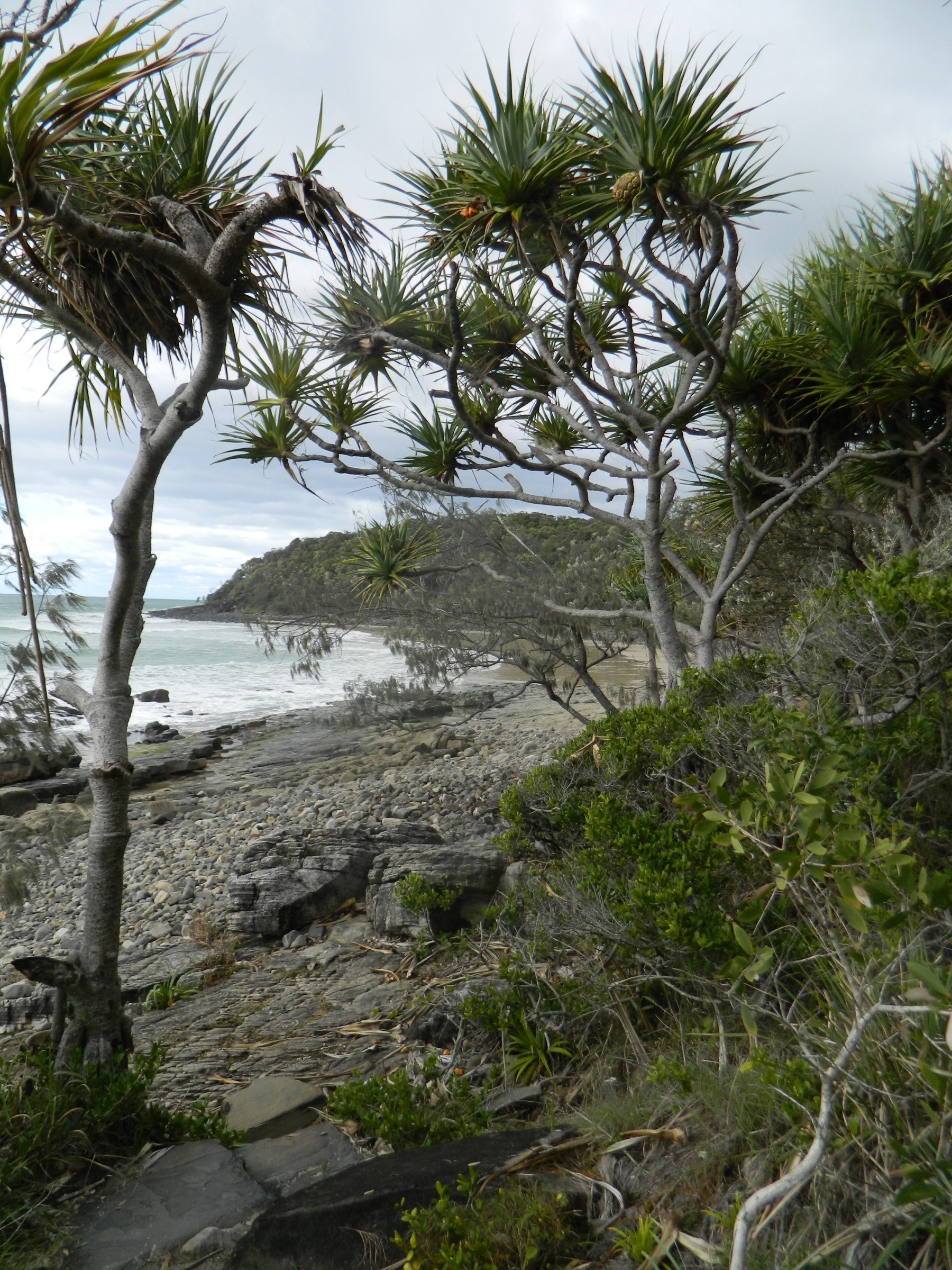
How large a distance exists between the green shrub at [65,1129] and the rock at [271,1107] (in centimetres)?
13

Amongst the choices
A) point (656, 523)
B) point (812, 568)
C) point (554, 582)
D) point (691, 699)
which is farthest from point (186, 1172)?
point (554, 582)

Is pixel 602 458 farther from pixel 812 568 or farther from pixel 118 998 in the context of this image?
pixel 118 998

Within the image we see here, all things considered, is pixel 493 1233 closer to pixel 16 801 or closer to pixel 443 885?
pixel 443 885

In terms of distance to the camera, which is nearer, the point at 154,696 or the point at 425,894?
the point at 425,894

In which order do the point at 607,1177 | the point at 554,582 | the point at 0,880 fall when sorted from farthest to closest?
the point at 554,582, the point at 0,880, the point at 607,1177

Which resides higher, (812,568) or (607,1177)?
(812,568)

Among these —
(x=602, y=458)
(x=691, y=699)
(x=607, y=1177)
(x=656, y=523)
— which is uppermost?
(x=602, y=458)

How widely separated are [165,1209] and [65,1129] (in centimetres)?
54

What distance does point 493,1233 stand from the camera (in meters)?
1.82

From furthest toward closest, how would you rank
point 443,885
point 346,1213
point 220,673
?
point 220,673, point 443,885, point 346,1213

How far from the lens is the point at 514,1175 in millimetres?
2061

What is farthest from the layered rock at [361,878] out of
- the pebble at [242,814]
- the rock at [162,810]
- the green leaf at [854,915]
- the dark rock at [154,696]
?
the dark rock at [154,696]

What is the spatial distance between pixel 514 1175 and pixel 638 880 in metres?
1.12

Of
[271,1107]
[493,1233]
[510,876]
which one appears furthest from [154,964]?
[493,1233]
